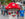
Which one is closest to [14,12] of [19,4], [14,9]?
[14,9]

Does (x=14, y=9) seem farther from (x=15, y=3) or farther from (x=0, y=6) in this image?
(x=0, y=6)

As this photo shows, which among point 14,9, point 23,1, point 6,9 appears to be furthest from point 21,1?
point 6,9

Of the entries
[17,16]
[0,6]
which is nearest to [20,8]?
[17,16]

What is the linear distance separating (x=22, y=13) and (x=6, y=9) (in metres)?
0.27

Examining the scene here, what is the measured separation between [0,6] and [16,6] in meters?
0.26

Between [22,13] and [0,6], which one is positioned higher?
[0,6]

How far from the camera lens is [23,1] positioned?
692 mm

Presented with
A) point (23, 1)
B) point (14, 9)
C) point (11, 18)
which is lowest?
point (11, 18)

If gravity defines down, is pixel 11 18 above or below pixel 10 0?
below

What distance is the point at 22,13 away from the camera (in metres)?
0.70

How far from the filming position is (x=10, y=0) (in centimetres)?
69

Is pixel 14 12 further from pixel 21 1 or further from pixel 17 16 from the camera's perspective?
pixel 21 1

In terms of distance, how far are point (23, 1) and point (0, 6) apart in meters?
0.38

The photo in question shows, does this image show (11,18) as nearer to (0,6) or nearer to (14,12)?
(14,12)
